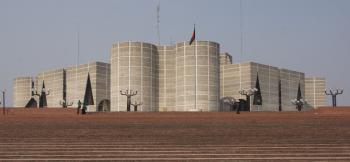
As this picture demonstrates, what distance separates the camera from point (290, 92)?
90125mm

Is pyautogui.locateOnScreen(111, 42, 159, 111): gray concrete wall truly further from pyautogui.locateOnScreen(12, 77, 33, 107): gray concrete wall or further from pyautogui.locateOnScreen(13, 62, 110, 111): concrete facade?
pyautogui.locateOnScreen(12, 77, 33, 107): gray concrete wall

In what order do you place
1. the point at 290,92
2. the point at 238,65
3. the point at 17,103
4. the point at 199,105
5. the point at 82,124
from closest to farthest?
the point at 82,124 → the point at 199,105 → the point at 238,65 → the point at 290,92 → the point at 17,103

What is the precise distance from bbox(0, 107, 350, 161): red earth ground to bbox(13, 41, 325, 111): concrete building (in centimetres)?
4520

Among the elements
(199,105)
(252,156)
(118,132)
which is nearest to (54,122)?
(118,132)

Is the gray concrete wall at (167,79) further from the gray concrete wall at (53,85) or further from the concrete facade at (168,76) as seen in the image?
the gray concrete wall at (53,85)

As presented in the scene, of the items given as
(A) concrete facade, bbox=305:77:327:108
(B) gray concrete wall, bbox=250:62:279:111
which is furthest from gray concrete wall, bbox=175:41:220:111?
(A) concrete facade, bbox=305:77:327:108

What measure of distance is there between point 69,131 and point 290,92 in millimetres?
72089

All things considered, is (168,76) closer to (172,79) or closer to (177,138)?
(172,79)

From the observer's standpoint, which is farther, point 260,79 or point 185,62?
point 260,79

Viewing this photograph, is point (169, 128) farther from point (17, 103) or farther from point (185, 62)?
point (17, 103)

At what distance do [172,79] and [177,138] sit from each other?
55.8 m

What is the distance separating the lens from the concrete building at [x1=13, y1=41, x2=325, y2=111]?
2820 inches

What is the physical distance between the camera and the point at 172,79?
7669 cm

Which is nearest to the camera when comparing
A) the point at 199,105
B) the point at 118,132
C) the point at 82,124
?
the point at 118,132
